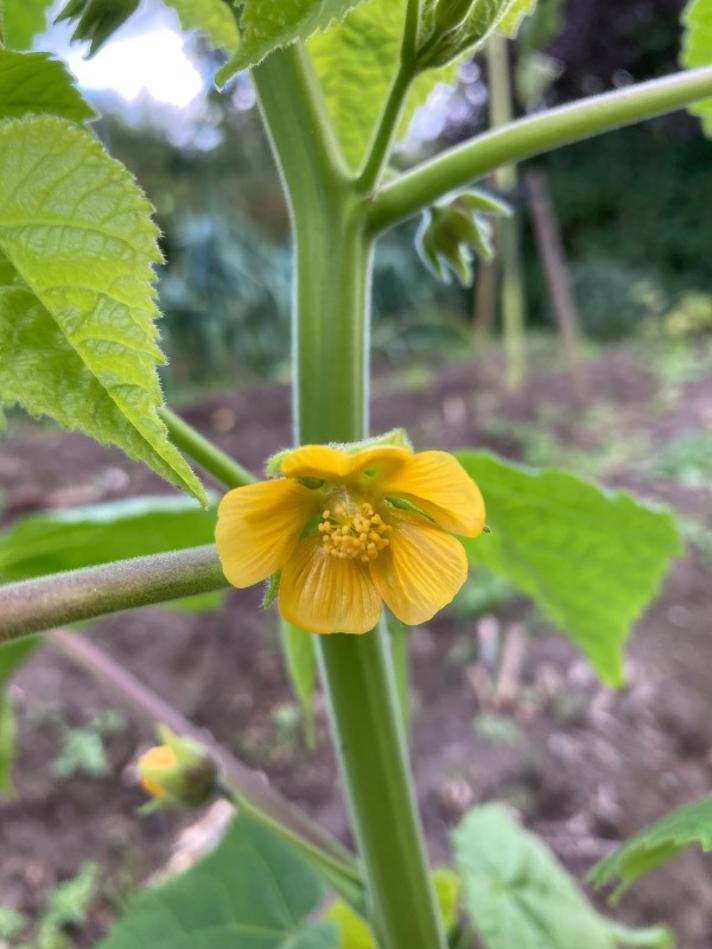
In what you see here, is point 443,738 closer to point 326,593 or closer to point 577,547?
point 577,547

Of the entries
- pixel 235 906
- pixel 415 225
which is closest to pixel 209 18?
pixel 235 906

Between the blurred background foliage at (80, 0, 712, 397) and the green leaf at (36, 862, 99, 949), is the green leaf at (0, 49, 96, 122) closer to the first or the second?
the green leaf at (36, 862, 99, 949)

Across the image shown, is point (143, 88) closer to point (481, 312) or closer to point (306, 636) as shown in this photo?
point (481, 312)

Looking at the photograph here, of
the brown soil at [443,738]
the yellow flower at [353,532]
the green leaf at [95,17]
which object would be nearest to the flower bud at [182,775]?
the yellow flower at [353,532]

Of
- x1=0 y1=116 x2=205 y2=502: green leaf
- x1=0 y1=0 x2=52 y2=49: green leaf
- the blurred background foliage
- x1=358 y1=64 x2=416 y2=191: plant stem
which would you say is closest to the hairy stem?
x1=358 y1=64 x2=416 y2=191: plant stem

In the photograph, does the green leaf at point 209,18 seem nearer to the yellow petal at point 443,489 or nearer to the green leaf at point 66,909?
the yellow petal at point 443,489

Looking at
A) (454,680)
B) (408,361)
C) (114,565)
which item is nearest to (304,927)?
(114,565)
